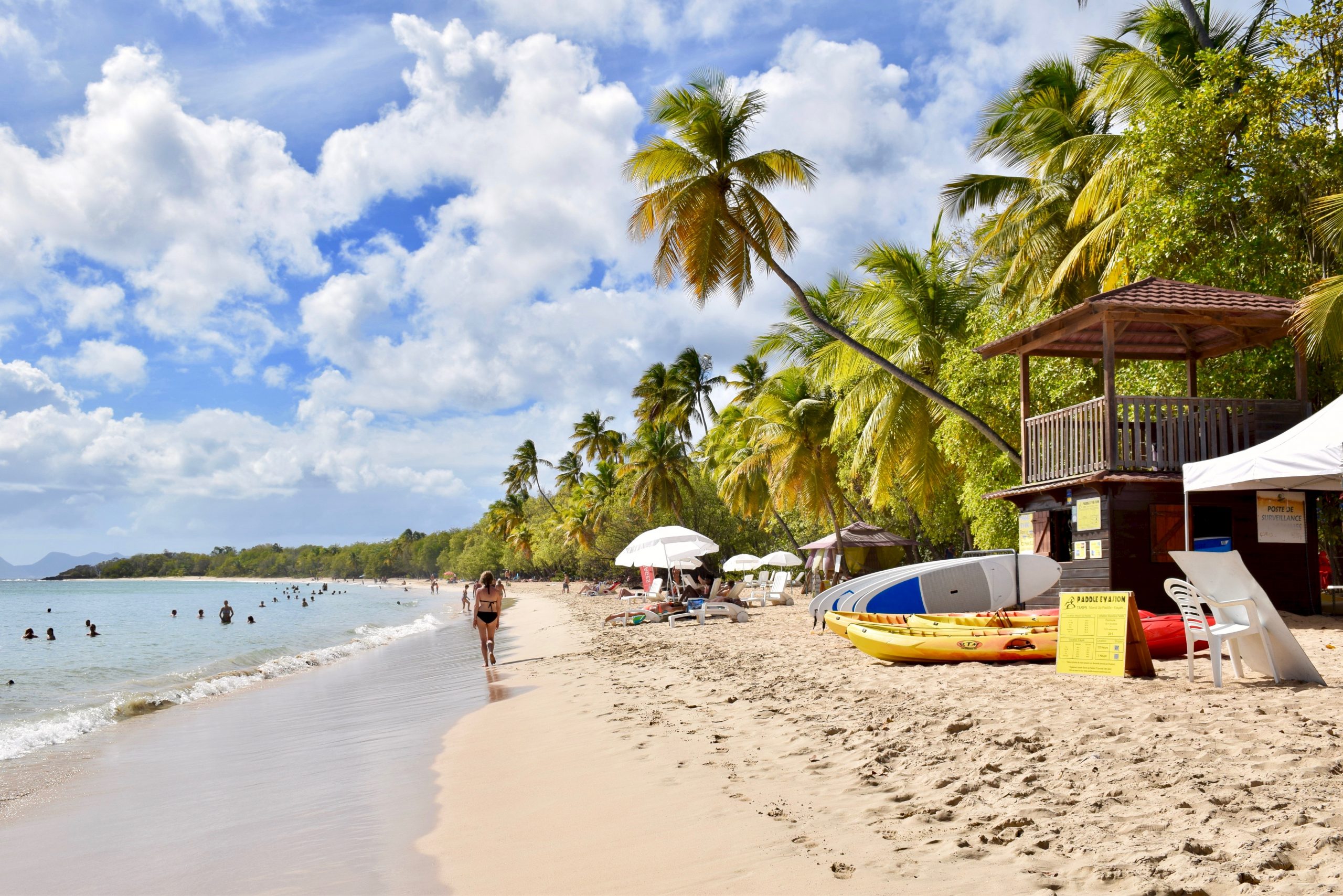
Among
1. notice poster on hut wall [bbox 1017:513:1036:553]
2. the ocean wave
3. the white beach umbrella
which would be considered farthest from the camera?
the white beach umbrella

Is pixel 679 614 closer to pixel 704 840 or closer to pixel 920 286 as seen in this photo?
pixel 920 286

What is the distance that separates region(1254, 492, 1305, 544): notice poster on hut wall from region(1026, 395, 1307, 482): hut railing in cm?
113

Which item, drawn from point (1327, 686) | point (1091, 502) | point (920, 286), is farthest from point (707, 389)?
point (1327, 686)

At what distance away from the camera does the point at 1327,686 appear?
252 inches

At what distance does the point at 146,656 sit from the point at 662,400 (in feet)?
91.4

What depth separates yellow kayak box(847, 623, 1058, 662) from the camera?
28.1ft

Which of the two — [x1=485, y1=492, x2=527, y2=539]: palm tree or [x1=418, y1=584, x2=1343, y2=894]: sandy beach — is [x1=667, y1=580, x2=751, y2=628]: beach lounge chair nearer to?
[x1=418, y1=584, x2=1343, y2=894]: sandy beach

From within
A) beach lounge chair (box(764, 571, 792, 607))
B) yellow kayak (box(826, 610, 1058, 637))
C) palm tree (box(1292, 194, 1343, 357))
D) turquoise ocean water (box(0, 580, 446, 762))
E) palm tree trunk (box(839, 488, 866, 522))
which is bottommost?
turquoise ocean water (box(0, 580, 446, 762))

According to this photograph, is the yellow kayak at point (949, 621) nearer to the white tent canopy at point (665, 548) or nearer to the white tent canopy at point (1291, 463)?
the white tent canopy at point (1291, 463)

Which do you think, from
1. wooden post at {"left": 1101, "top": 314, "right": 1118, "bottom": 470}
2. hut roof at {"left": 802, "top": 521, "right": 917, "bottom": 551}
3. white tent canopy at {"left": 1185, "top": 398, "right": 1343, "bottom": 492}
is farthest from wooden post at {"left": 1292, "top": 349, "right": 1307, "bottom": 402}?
hut roof at {"left": 802, "top": 521, "right": 917, "bottom": 551}

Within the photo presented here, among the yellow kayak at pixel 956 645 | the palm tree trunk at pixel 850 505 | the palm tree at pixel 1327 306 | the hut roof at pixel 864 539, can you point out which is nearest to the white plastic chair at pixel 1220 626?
the yellow kayak at pixel 956 645

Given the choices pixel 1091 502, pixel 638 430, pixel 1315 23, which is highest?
pixel 1315 23

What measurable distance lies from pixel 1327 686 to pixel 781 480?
20.6 meters

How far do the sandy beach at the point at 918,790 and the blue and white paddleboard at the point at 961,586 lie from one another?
3522 millimetres
